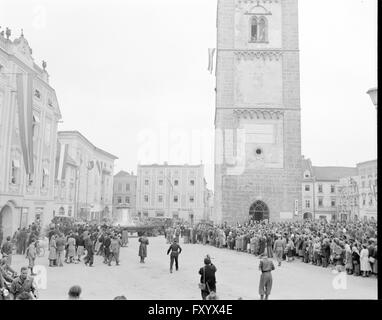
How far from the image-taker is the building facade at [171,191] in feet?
193

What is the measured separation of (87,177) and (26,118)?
92.9 feet

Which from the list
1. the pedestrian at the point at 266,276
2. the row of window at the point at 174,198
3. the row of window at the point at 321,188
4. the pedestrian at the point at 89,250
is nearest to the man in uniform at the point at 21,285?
the pedestrian at the point at 266,276

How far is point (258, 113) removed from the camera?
1254 inches

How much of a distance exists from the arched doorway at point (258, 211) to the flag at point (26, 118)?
1686cm

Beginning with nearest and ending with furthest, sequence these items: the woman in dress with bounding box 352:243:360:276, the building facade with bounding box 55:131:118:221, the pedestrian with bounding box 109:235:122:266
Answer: the woman in dress with bounding box 352:243:360:276 < the pedestrian with bounding box 109:235:122:266 < the building facade with bounding box 55:131:118:221

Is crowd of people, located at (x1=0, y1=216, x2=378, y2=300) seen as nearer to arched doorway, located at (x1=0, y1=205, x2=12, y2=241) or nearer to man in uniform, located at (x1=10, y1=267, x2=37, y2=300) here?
man in uniform, located at (x1=10, y1=267, x2=37, y2=300)

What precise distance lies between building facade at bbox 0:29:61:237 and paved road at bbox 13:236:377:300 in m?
6.47

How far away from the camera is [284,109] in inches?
1255

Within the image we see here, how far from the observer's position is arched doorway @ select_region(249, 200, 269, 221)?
31484 mm

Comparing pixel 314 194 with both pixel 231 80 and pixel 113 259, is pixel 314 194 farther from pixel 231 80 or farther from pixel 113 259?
pixel 113 259

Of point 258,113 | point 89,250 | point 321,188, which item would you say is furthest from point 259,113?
point 321,188

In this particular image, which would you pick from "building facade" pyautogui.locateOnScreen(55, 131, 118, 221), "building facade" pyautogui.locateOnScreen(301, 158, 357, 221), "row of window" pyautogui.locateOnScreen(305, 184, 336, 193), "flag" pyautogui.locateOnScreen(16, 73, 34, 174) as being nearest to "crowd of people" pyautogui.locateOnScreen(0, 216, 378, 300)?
"flag" pyautogui.locateOnScreen(16, 73, 34, 174)

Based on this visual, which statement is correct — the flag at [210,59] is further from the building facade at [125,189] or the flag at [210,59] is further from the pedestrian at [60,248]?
the building facade at [125,189]
